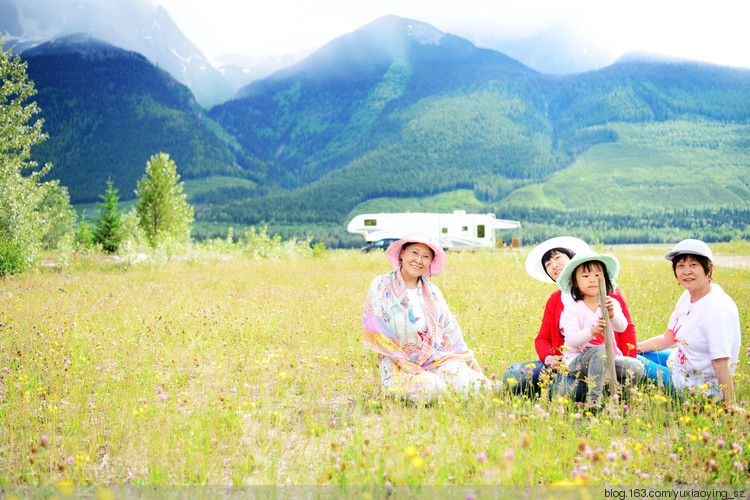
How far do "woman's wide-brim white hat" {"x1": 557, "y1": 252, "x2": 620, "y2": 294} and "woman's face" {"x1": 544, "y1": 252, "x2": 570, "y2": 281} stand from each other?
58 centimetres

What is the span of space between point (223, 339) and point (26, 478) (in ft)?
12.8

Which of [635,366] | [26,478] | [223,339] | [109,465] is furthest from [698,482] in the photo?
[223,339]

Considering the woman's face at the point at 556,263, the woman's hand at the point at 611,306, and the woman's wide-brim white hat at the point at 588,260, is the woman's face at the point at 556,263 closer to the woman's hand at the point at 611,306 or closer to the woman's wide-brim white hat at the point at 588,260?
the woman's wide-brim white hat at the point at 588,260

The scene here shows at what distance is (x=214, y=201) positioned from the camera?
187 m

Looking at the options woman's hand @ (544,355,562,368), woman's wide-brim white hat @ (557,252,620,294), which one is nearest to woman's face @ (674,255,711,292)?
woman's wide-brim white hat @ (557,252,620,294)

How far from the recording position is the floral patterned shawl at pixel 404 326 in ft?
15.9

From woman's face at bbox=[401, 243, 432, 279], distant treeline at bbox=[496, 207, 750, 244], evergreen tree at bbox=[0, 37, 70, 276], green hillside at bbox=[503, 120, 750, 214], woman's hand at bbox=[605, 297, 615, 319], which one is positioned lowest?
woman's hand at bbox=[605, 297, 615, 319]

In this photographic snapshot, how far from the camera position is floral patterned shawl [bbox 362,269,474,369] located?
484 cm

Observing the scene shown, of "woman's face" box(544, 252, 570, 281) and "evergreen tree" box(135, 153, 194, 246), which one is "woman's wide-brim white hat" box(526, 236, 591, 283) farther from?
"evergreen tree" box(135, 153, 194, 246)

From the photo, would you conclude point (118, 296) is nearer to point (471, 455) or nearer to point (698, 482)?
point (471, 455)

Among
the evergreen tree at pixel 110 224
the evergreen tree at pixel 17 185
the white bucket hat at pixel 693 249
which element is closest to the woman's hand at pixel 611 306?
the white bucket hat at pixel 693 249

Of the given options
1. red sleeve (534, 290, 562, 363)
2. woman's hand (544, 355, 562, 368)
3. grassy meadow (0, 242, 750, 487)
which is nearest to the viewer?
grassy meadow (0, 242, 750, 487)

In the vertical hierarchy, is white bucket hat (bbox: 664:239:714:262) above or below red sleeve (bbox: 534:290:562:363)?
above

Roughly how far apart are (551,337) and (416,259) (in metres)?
1.61
